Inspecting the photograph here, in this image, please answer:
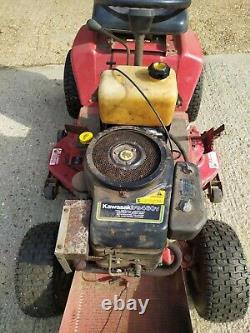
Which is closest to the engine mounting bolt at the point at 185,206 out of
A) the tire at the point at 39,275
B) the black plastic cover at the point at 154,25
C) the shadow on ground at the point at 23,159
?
the tire at the point at 39,275

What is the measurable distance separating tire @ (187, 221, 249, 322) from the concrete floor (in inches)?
8.1

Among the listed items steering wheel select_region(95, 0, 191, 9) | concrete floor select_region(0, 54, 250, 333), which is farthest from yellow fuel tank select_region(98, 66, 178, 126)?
concrete floor select_region(0, 54, 250, 333)

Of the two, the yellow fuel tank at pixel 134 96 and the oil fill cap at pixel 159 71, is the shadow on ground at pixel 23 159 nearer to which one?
the yellow fuel tank at pixel 134 96

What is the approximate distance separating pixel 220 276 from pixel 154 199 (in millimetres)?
430

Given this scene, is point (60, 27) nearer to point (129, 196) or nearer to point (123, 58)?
point (123, 58)

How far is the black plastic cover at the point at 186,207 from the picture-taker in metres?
1.34

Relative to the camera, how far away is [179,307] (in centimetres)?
166

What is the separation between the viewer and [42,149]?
99.0 inches

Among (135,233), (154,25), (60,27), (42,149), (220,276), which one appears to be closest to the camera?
(135,233)

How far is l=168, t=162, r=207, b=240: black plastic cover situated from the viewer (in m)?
1.34

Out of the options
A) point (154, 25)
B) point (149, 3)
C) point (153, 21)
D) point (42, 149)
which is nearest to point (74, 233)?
point (149, 3)

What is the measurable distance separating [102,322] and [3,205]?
89cm

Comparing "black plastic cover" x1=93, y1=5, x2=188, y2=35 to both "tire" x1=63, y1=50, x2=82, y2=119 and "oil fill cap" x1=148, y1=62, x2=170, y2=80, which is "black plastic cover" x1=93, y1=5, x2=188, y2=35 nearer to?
"tire" x1=63, y1=50, x2=82, y2=119

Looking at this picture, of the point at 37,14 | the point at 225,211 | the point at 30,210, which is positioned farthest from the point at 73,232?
the point at 37,14
